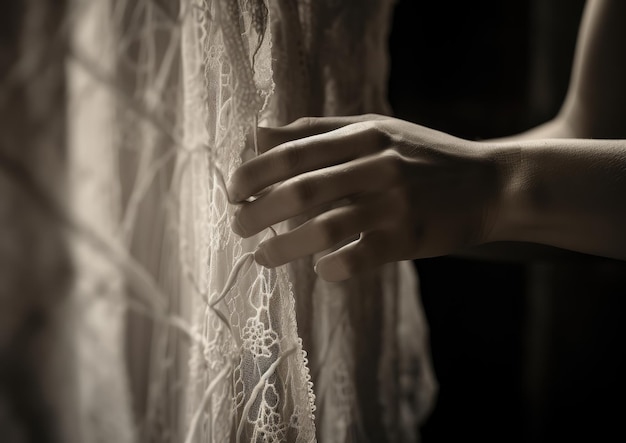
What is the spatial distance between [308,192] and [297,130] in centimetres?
8

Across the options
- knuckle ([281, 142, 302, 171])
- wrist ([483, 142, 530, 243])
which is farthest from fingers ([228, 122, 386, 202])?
wrist ([483, 142, 530, 243])

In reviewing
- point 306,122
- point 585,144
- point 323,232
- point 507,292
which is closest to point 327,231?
point 323,232

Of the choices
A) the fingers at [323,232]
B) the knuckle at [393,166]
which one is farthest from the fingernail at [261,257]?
the knuckle at [393,166]

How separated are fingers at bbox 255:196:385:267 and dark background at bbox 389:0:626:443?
870 mm

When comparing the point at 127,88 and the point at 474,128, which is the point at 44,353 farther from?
the point at 474,128

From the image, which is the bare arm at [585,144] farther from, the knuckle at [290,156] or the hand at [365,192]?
the knuckle at [290,156]

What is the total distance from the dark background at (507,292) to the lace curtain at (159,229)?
0.60 m

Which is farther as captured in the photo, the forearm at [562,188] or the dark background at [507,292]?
the dark background at [507,292]

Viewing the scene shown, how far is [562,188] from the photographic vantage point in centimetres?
42

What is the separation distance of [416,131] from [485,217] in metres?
0.08

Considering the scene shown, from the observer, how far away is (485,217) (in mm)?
419

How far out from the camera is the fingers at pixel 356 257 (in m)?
0.38

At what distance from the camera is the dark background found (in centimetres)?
120

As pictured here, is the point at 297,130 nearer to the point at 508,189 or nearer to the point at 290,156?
the point at 290,156
